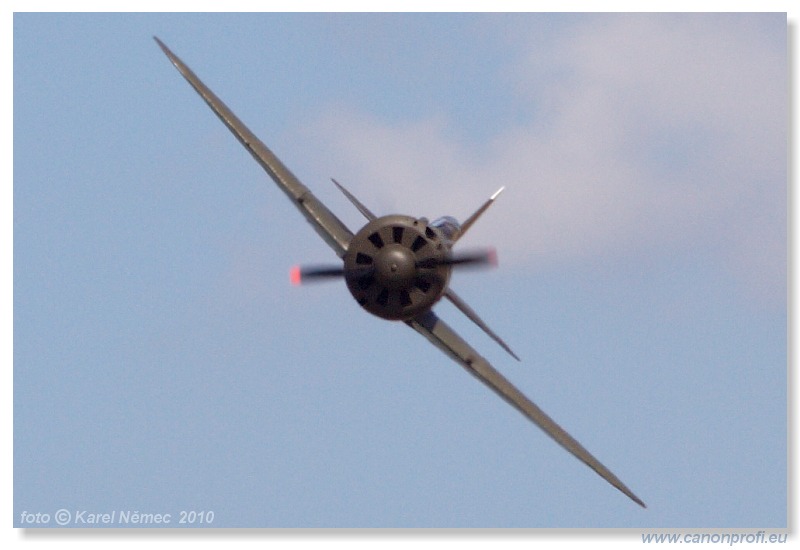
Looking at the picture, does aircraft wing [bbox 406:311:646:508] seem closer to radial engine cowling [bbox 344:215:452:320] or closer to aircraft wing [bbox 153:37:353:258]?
radial engine cowling [bbox 344:215:452:320]

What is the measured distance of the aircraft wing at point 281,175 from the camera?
6112 centimetres

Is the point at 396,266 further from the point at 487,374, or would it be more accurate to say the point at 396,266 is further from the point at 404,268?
the point at 487,374

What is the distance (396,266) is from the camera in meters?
57.8

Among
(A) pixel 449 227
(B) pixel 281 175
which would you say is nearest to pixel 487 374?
(A) pixel 449 227

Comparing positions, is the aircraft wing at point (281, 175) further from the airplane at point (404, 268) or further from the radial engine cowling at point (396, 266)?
the radial engine cowling at point (396, 266)

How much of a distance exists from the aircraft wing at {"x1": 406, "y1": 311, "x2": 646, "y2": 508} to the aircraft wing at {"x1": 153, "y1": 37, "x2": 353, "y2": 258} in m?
3.74

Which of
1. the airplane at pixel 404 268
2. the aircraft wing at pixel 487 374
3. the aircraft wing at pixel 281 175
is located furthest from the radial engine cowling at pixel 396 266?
the aircraft wing at pixel 487 374

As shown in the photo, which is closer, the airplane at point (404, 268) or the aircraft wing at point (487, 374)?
the airplane at point (404, 268)

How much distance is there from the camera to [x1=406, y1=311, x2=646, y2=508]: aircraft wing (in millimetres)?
61562

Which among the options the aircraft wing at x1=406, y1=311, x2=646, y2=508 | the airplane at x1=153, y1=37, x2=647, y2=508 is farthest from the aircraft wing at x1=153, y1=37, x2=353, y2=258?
the aircraft wing at x1=406, y1=311, x2=646, y2=508

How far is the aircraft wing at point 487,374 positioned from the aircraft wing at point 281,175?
12.3 feet
